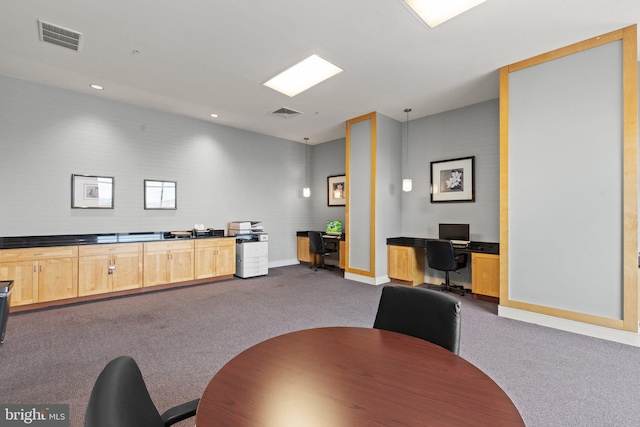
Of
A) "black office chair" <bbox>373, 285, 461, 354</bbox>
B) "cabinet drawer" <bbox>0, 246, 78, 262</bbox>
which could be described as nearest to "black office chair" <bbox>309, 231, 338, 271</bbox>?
"cabinet drawer" <bbox>0, 246, 78, 262</bbox>

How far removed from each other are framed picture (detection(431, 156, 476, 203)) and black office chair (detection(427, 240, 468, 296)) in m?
1.19

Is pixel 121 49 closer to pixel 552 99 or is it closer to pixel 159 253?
pixel 159 253

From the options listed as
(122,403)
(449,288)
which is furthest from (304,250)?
(122,403)

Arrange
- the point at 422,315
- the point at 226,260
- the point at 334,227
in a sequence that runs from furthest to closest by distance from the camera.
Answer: the point at 334,227 → the point at 226,260 → the point at 422,315

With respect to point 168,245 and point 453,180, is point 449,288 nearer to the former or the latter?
point 453,180

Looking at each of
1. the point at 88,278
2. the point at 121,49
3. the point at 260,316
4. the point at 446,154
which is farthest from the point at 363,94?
the point at 88,278

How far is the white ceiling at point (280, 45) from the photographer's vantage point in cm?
287

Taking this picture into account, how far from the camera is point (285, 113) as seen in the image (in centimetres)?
574

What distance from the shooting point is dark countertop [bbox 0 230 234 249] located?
13.8 ft

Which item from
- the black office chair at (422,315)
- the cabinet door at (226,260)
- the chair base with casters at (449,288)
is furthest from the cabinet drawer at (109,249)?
the chair base with casters at (449,288)

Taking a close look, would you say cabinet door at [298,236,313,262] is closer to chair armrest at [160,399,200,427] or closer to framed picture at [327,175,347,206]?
framed picture at [327,175,347,206]

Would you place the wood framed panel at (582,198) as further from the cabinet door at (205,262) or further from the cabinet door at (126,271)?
the cabinet door at (126,271)

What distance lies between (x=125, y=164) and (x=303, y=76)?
3626mm

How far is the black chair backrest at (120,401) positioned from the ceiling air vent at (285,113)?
5.22 metres
